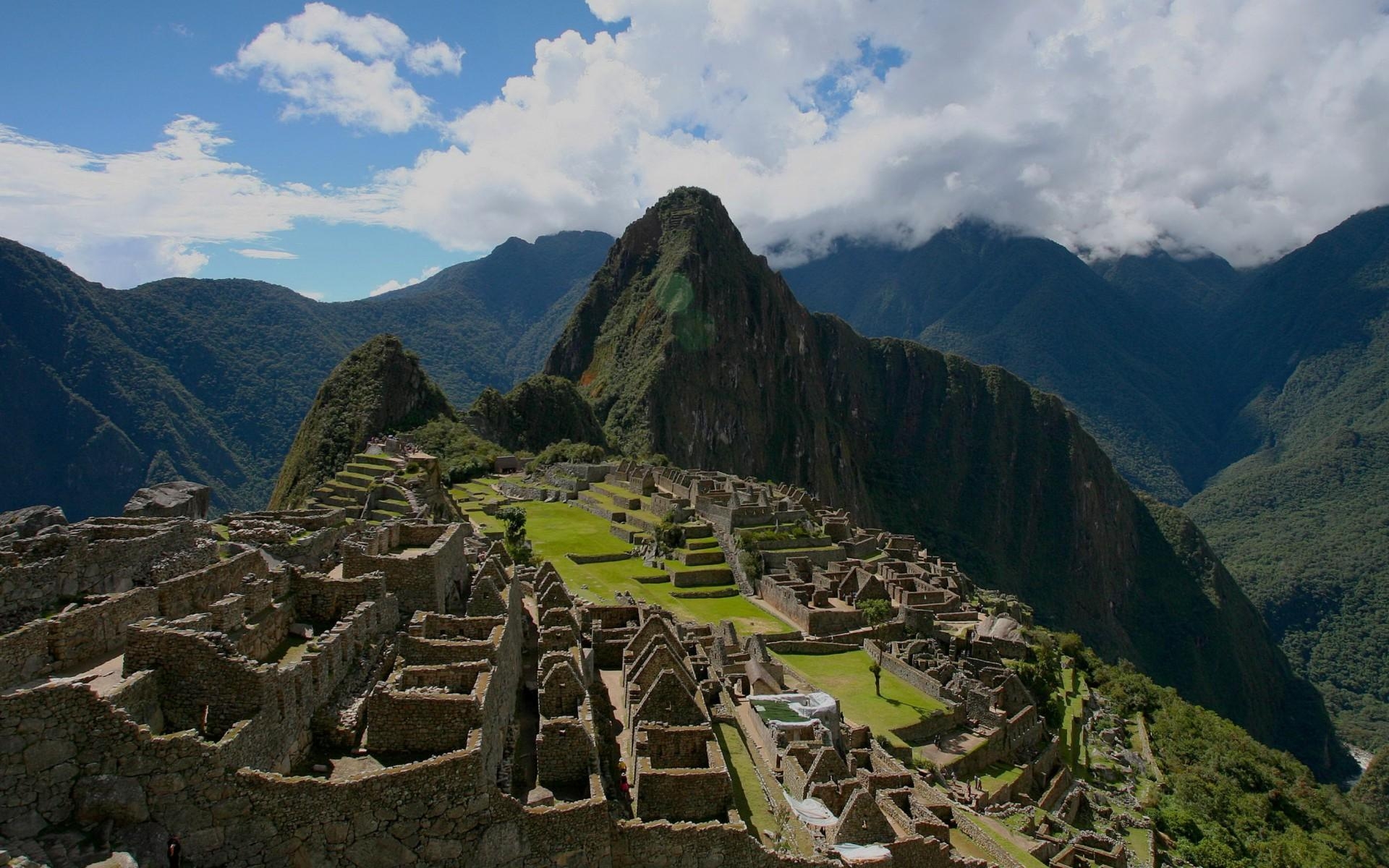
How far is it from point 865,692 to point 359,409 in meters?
78.6

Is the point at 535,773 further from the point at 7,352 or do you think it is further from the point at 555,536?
the point at 7,352

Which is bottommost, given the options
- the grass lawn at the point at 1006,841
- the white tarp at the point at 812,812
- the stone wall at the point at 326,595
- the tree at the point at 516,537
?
the grass lawn at the point at 1006,841

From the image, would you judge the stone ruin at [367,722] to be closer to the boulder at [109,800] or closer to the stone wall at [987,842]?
the boulder at [109,800]

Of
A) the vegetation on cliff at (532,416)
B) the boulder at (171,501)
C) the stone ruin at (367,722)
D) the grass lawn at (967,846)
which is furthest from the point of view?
the vegetation on cliff at (532,416)

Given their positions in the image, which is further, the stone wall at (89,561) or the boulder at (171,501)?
the boulder at (171,501)

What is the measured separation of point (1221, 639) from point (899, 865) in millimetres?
191149

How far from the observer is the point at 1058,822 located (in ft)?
87.2

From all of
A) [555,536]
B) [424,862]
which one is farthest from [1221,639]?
[424,862]

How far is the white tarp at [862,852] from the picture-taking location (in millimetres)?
16203

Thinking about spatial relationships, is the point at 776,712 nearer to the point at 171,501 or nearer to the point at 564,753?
the point at 564,753

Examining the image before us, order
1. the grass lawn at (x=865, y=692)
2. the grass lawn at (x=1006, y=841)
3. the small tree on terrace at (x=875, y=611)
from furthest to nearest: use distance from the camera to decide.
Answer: the small tree on terrace at (x=875, y=611), the grass lawn at (x=865, y=692), the grass lawn at (x=1006, y=841)

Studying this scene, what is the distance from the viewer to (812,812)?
57.5 feet

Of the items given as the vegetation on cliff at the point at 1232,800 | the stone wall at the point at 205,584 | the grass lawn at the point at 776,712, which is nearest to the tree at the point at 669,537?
the vegetation on cliff at the point at 1232,800

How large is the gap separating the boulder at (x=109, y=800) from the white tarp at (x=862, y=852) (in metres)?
12.0
